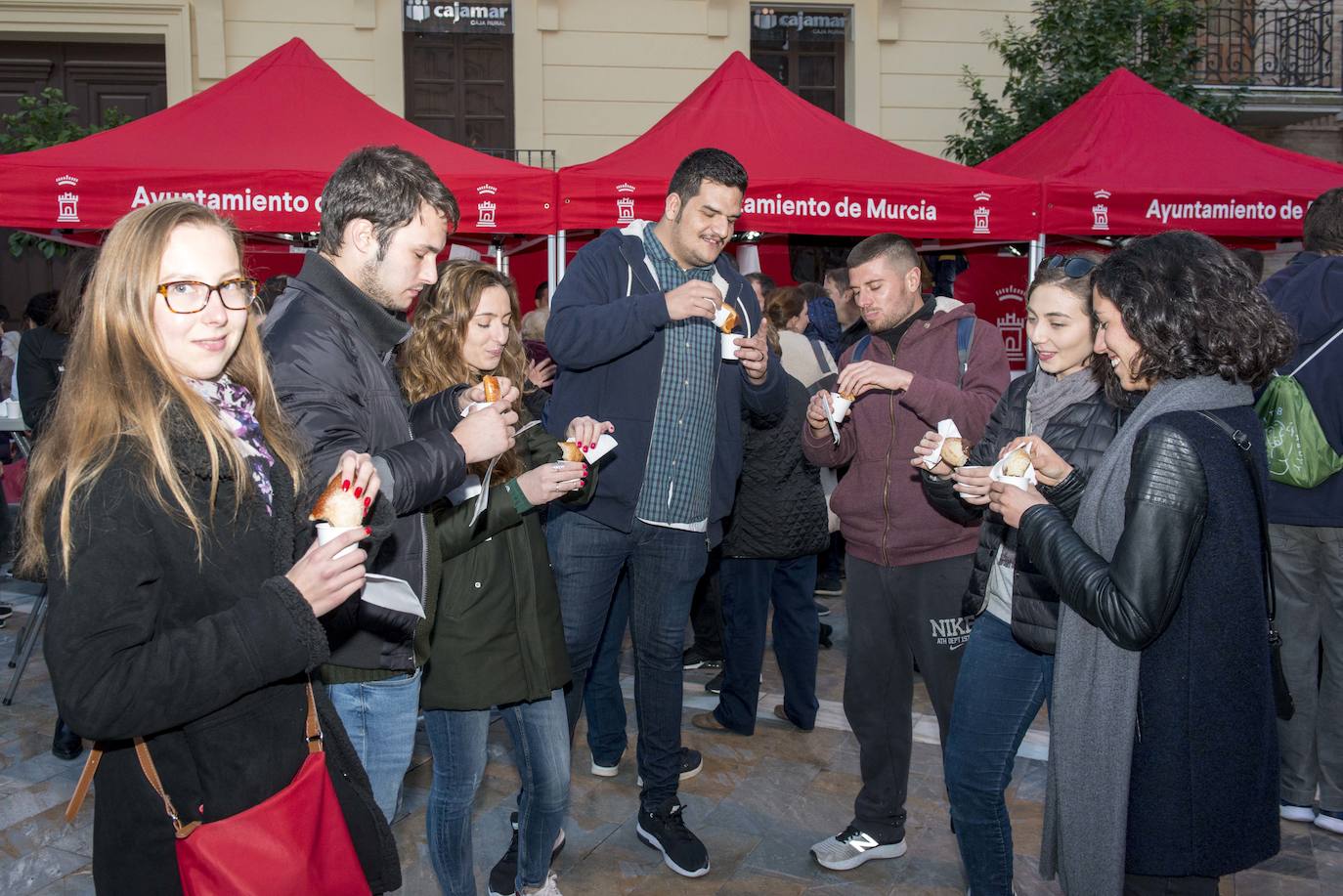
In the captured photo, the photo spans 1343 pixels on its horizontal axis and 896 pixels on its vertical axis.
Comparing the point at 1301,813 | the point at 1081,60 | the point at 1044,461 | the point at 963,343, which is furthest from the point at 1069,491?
the point at 1081,60

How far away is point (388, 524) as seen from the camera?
2080 millimetres

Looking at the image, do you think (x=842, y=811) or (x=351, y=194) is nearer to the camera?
(x=351, y=194)

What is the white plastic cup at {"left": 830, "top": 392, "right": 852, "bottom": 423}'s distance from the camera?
3.64 metres

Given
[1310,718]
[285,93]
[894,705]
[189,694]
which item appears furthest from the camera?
[285,93]

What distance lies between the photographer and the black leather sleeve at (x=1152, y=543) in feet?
7.13

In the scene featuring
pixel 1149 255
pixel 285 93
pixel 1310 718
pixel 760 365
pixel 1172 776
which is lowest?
pixel 1310 718

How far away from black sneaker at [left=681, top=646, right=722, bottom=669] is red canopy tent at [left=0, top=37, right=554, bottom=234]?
2.67 metres

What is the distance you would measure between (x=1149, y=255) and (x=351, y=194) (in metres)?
1.73

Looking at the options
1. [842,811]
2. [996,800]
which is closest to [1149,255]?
[996,800]

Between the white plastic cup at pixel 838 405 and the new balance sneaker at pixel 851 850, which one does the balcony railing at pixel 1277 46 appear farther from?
the new balance sneaker at pixel 851 850

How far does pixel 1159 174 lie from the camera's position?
7324mm

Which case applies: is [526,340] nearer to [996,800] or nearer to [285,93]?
[285,93]

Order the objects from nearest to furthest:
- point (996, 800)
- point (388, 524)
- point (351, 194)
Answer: point (388, 524)
point (351, 194)
point (996, 800)

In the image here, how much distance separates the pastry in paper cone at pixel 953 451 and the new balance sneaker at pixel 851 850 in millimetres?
1530
